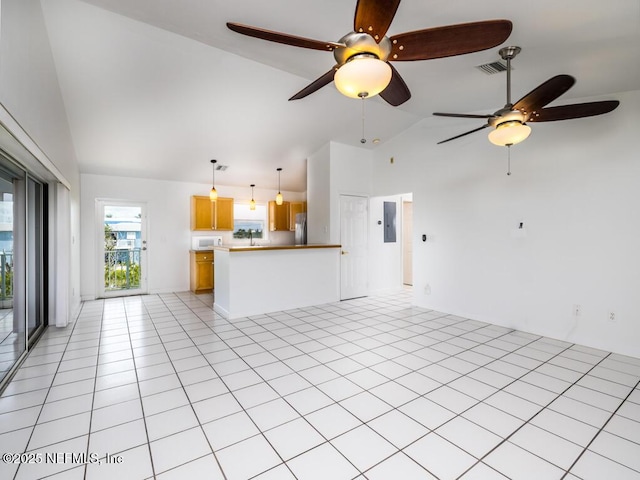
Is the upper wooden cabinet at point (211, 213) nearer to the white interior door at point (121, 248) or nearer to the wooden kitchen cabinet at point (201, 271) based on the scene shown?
the wooden kitchen cabinet at point (201, 271)

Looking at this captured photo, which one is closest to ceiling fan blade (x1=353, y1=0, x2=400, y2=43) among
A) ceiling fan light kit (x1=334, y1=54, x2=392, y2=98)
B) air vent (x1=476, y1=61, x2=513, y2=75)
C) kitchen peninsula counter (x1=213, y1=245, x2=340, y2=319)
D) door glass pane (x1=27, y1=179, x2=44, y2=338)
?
ceiling fan light kit (x1=334, y1=54, x2=392, y2=98)

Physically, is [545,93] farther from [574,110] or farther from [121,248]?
[121,248]

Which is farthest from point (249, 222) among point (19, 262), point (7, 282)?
point (7, 282)

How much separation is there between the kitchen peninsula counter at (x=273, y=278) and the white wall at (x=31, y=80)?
235cm

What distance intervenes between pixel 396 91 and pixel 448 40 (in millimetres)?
706

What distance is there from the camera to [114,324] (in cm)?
417

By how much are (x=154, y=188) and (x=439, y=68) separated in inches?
227

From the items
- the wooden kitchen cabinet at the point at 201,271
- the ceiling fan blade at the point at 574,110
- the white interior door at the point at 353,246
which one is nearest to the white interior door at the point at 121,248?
the wooden kitchen cabinet at the point at 201,271

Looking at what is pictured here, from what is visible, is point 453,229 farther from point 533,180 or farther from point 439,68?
point 439,68

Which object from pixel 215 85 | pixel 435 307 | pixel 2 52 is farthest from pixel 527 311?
pixel 2 52

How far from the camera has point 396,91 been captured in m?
2.51

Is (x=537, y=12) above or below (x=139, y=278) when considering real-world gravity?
above

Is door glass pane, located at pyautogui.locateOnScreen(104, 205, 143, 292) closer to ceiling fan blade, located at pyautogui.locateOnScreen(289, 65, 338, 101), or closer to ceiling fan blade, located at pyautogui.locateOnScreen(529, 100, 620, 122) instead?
ceiling fan blade, located at pyautogui.locateOnScreen(289, 65, 338, 101)


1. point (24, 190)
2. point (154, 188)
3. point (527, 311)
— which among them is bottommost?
point (527, 311)
